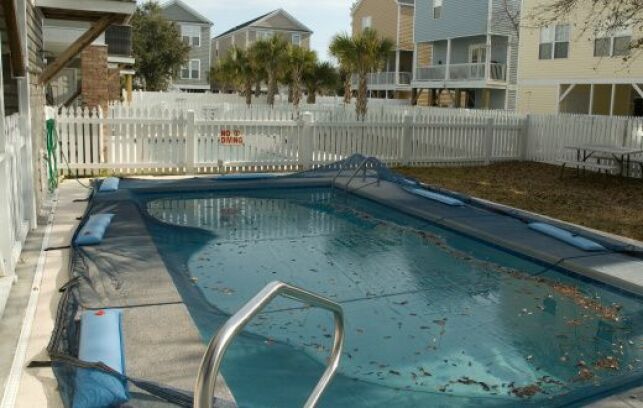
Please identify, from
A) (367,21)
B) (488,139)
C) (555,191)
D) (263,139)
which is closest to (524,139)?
(488,139)

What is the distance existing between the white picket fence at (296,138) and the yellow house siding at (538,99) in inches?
394

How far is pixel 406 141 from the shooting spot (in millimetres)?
16375

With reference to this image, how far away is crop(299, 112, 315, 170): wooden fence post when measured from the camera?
49.9 feet

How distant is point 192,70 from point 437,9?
86.9ft

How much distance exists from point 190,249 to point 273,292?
235 inches

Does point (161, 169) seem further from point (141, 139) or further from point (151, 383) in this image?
point (151, 383)

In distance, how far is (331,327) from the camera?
5.78m

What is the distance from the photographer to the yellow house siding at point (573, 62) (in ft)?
76.2

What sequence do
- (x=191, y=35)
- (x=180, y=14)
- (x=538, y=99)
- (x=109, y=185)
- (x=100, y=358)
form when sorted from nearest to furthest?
(x=100, y=358) < (x=109, y=185) < (x=538, y=99) < (x=180, y=14) < (x=191, y=35)

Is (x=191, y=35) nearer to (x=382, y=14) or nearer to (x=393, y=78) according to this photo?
(x=382, y=14)

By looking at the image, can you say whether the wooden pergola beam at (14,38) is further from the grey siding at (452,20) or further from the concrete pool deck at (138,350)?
the grey siding at (452,20)

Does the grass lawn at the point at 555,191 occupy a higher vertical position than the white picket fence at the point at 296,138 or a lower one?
lower

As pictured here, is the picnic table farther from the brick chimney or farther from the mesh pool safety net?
the brick chimney

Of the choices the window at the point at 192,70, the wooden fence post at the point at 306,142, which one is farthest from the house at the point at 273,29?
the wooden fence post at the point at 306,142
